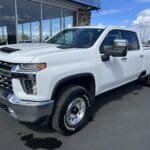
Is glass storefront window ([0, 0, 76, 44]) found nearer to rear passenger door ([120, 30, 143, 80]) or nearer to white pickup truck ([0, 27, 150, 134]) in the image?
rear passenger door ([120, 30, 143, 80])

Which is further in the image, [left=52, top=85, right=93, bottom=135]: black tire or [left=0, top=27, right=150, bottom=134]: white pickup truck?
[left=52, top=85, right=93, bottom=135]: black tire

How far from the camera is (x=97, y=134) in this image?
368cm

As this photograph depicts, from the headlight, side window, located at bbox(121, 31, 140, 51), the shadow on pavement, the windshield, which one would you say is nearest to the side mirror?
the windshield

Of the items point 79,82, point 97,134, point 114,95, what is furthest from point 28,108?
point 114,95

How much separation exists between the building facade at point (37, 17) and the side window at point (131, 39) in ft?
17.0

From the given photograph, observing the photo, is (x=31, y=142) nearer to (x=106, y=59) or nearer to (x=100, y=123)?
(x=100, y=123)

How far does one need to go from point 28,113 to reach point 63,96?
65 centimetres

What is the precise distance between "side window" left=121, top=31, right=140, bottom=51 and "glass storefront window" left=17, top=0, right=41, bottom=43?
17.0ft

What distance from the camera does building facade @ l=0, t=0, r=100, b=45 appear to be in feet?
31.1

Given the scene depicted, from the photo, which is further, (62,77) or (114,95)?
(114,95)

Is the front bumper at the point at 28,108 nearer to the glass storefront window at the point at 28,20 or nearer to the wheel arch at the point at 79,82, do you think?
the wheel arch at the point at 79,82

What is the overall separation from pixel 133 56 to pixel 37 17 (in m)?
6.73

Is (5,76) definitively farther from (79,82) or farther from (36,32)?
(36,32)

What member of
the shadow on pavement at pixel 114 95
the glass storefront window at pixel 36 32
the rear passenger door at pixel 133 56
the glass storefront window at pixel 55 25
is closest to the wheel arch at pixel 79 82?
the shadow on pavement at pixel 114 95
